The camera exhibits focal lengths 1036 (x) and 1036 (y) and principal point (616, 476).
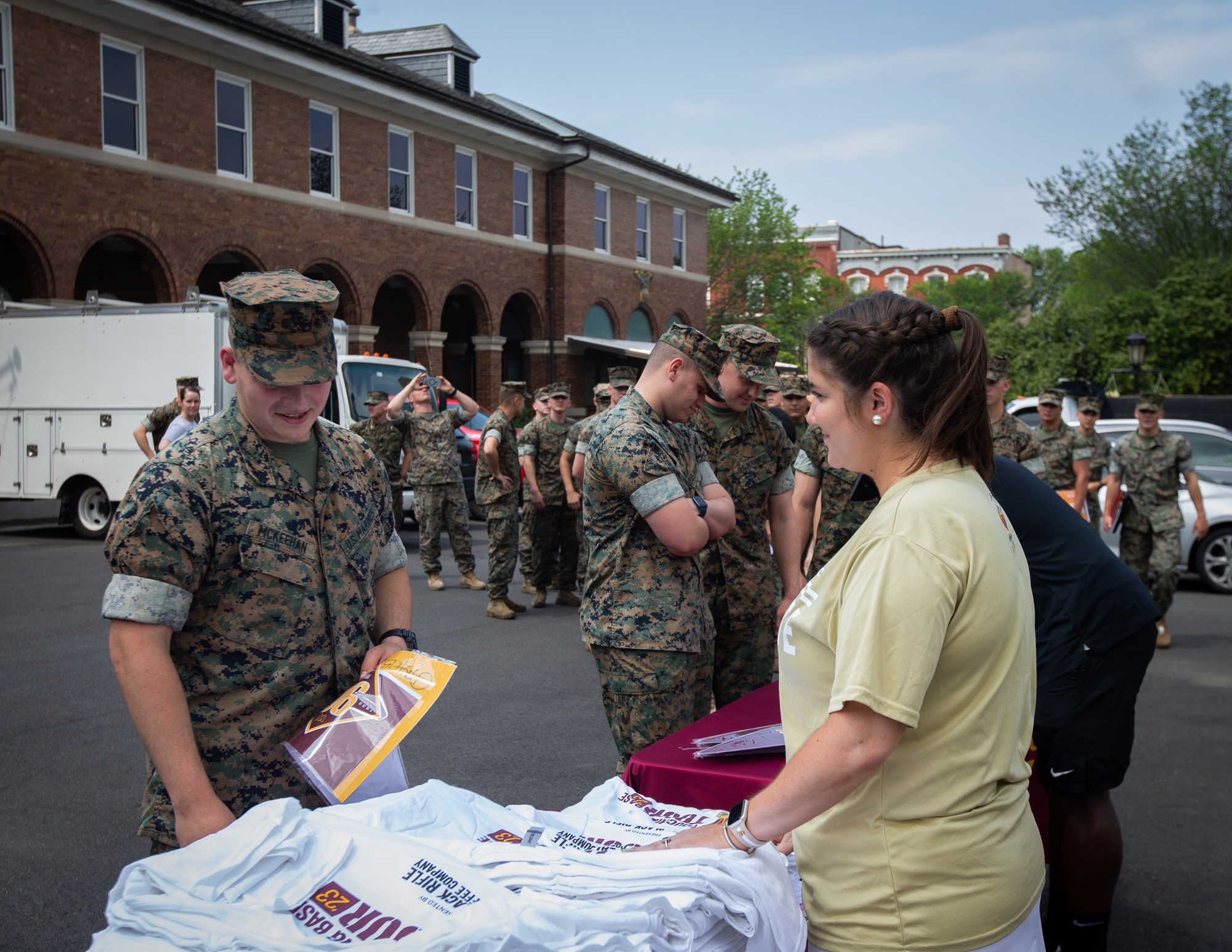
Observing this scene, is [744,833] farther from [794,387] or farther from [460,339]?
[460,339]

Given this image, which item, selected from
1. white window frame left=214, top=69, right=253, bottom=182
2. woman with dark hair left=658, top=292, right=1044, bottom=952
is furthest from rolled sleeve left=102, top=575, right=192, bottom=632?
white window frame left=214, top=69, right=253, bottom=182

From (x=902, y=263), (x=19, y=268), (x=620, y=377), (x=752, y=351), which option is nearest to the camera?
(x=752, y=351)

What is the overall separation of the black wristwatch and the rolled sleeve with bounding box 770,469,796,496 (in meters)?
2.54

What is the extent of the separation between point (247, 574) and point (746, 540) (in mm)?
2758

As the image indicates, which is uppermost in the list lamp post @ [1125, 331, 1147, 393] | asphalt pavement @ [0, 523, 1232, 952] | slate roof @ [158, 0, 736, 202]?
slate roof @ [158, 0, 736, 202]


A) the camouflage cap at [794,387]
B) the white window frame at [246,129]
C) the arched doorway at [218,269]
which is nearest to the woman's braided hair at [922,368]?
the camouflage cap at [794,387]

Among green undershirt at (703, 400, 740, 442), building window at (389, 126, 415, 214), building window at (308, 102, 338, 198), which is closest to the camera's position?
green undershirt at (703, 400, 740, 442)

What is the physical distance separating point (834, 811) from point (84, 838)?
13.0 ft

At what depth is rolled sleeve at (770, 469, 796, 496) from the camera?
483 cm

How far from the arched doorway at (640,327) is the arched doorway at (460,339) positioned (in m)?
5.48

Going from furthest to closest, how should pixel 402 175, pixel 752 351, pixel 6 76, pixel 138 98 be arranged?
1. pixel 402 175
2. pixel 138 98
3. pixel 6 76
4. pixel 752 351

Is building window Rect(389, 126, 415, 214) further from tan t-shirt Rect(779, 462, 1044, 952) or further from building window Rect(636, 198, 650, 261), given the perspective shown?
tan t-shirt Rect(779, 462, 1044, 952)

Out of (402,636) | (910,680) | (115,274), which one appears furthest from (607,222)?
(910,680)

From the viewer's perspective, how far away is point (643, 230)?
32.8 metres
